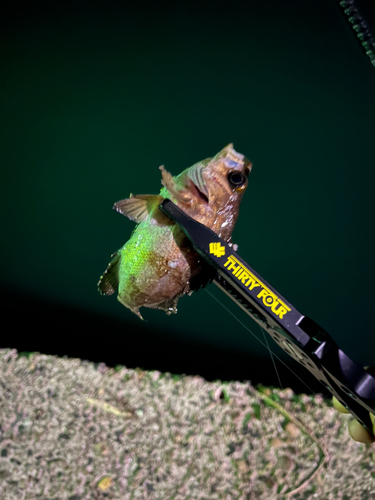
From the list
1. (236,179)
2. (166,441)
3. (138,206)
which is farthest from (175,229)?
(166,441)

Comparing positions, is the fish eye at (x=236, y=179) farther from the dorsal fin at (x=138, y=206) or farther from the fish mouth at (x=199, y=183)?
the dorsal fin at (x=138, y=206)

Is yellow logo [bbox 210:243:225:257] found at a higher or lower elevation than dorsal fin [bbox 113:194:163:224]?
higher

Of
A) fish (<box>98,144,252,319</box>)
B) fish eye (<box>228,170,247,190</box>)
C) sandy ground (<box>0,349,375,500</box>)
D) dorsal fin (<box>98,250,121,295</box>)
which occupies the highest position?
fish eye (<box>228,170,247,190</box>)

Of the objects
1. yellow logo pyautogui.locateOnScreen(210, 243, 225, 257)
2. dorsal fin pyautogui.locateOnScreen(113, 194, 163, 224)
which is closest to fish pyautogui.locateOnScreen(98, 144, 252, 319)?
dorsal fin pyautogui.locateOnScreen(113, 194, 163, 224)

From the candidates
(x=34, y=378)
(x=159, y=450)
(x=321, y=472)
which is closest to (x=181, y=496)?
(x=159, y=450)

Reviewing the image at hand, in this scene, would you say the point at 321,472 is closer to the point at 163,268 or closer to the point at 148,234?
the point at 163,268

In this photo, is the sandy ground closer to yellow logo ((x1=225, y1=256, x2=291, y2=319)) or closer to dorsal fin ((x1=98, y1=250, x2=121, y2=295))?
dorsal fin ((x1=98, y1=250, x2=121, y2=295))
